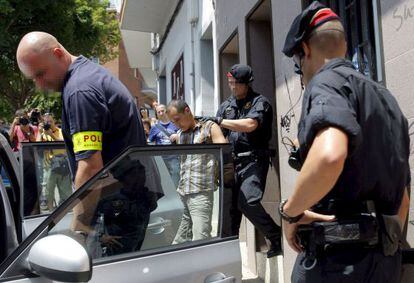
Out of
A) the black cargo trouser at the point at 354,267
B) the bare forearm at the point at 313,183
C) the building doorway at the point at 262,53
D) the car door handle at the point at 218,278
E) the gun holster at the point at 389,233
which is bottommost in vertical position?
the car door handle at the point at 218,278

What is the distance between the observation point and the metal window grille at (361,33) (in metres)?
3.27

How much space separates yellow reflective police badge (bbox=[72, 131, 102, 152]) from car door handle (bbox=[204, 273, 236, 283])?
867mm

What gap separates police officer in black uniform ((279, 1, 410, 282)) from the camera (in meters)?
1.62

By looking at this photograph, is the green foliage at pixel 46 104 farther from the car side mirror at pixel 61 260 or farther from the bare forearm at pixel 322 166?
the bare forearm at pixel 322 166

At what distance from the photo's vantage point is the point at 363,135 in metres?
1.72

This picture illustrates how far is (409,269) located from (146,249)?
1.14 meters

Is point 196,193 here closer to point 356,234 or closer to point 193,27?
point 356,234

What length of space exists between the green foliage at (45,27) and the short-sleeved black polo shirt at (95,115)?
32.0 ft

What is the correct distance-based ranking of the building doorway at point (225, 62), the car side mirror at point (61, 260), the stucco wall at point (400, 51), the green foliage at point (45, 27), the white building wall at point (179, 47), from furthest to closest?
the green foliage at point (45, 27), the white building wall at point (179, 47), the building doorway at point (225, 62), the stucco wall at point (400, 51), the car side mirror at point (61, 260)

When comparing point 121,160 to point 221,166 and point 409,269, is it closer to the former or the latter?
point 221,166

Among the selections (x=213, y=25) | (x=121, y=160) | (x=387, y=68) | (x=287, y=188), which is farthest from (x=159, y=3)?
(x=121, y=160)

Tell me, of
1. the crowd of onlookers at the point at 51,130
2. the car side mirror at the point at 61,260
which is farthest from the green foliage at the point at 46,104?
the car side mirror at the point at 61,260

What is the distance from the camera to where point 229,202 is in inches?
90.7

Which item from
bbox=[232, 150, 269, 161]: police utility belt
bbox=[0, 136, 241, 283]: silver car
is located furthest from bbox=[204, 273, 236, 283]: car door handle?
bbox=[232, 150, 269, 161]: police utility belt
